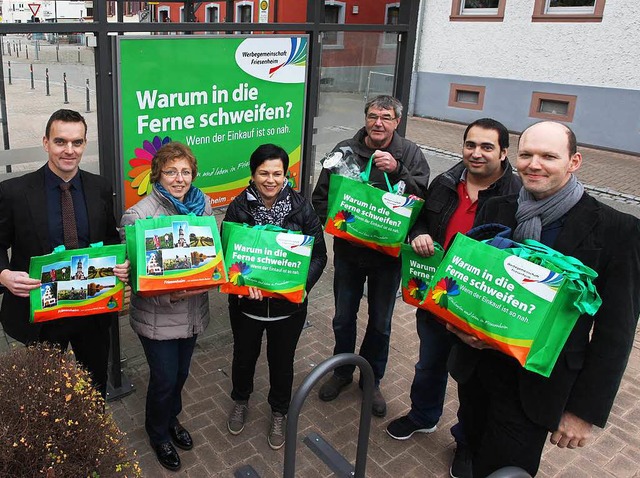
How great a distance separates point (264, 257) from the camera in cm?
317

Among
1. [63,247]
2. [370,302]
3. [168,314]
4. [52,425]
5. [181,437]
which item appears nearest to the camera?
[52,425]

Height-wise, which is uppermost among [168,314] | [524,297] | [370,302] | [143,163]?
[143,163]

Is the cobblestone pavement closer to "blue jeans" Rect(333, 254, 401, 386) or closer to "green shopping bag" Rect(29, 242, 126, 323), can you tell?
"blue jeans" Rect(333, 254, 401, 386)

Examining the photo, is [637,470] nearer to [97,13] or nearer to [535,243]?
[535,243]

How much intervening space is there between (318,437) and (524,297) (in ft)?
4.91

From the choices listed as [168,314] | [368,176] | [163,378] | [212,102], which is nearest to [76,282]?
[168,314]

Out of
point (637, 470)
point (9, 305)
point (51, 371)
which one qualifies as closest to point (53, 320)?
point (9, 305)

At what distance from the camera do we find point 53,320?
119 inches

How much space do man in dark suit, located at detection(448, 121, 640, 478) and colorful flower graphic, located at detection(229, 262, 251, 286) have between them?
4.06ft

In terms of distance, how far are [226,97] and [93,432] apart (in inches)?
110

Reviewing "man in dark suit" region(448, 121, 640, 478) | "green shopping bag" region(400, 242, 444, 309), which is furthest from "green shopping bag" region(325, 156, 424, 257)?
"man in dark suit" region(448, 121, 640, 478)

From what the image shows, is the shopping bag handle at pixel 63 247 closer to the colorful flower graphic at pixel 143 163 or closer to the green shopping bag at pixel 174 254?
the green shopping bag at pixel 174 254

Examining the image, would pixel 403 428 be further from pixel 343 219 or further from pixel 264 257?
pixel 264 257

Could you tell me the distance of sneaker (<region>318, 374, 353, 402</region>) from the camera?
13.7ft
